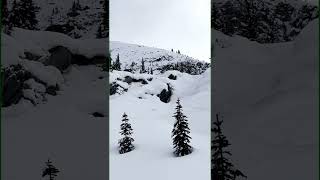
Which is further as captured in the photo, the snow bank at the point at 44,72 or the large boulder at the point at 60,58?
the large boulder at the point at 60,58

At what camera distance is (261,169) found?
22.3 metres

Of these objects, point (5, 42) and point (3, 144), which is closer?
point (3, 144)

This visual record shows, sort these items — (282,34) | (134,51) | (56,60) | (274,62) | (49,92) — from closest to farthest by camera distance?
(49,92)
(274,62)
(56,60)
(282,34)
(134,51)

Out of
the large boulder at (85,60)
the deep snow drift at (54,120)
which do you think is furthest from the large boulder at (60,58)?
the large boulder at (85,60)

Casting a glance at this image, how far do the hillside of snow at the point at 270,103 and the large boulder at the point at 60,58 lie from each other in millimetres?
15521

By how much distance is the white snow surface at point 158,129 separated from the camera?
2656cm

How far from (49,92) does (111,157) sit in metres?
9.00

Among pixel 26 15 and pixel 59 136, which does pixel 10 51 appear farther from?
pixel 26 15

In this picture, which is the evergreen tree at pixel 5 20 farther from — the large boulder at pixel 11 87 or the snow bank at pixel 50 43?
the large boulder at pixel 11 87

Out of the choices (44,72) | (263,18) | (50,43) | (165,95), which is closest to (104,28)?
(165,95)

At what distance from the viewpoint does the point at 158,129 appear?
36.4 meters

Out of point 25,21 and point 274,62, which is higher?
point 25,21

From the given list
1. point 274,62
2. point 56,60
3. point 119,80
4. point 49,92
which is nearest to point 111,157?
point 49,92

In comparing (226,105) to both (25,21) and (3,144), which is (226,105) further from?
(25,21)
